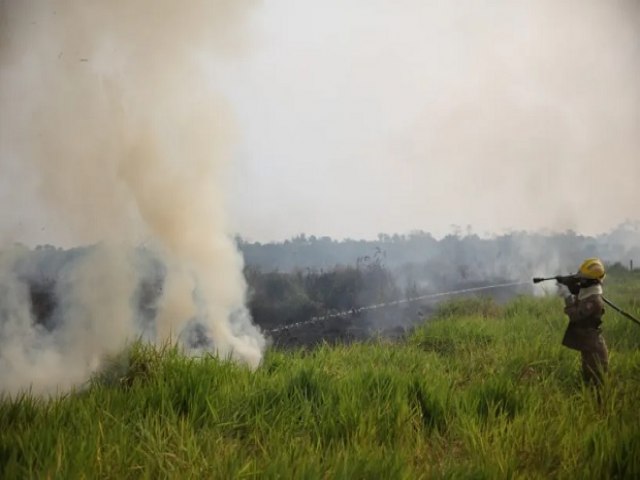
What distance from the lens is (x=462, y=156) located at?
3527 millimetres

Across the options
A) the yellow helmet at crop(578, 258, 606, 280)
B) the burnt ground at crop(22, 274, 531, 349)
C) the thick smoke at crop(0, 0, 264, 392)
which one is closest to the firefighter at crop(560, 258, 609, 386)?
the yellow helmet at crop(578, 258, 606, 280)

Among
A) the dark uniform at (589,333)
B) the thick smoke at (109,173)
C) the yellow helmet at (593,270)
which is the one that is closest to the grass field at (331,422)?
the dark uniform at (589,333)

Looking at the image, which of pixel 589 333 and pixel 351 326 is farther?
pixel 351 326

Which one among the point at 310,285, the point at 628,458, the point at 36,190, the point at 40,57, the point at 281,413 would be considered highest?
the point at 40,57

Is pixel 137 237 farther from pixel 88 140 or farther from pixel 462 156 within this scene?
pixel 462 156

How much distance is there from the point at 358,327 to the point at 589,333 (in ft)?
5.25

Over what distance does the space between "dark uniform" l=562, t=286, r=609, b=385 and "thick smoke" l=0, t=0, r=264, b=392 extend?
65.5 inches

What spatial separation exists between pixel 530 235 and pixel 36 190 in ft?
10.5

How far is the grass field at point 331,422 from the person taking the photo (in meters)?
1.47

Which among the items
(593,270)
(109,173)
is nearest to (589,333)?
(593,270)

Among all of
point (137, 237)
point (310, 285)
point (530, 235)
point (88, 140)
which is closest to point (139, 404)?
point (137, 237)

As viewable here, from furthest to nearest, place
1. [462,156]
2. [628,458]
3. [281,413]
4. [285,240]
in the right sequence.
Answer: [462,156] < [285,240] < [281,413] < [628,458]

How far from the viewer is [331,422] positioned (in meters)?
1.78

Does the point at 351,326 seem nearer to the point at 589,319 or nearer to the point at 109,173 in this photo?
the point at 589,319
